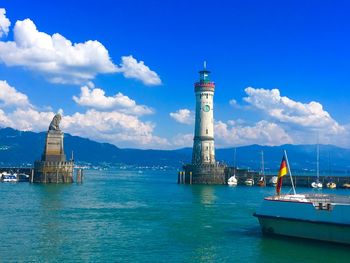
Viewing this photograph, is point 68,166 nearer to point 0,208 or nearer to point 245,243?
point 0,208

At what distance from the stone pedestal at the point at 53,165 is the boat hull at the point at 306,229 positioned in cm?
8704

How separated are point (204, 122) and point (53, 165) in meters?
39.7

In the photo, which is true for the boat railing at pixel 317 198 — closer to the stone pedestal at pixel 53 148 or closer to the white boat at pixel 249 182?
the stone pedestal at pixel 53 148

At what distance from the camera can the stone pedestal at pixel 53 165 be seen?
12144cm

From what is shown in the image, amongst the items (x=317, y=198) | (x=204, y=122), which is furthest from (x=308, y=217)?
(x=204, y=122)

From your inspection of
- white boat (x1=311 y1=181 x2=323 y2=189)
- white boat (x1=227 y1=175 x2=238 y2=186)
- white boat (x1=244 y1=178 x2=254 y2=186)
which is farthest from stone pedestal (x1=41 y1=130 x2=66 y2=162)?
white boat (x1=311 y1=181 x2=323 y2=189)

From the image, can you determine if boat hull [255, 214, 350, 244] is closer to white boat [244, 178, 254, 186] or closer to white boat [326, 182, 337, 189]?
white boat [244, 178, 254, 186]

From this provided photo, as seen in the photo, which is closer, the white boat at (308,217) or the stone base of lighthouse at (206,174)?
the white boat at (308,217)

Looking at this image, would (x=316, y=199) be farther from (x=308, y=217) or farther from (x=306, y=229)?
(x=308, y=217)

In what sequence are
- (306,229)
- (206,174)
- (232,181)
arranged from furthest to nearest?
(232,181)
(206,174)
(306,229)

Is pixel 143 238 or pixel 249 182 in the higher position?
pixel 249 182

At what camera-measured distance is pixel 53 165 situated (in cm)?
12150

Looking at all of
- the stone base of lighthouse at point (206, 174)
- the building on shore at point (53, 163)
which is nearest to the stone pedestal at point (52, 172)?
the building on shore at point (53, 163)

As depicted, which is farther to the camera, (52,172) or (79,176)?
(79,176)
